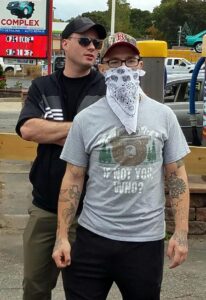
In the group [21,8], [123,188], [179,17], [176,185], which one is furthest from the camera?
[179,17]

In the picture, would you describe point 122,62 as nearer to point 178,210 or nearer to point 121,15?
point 178,210

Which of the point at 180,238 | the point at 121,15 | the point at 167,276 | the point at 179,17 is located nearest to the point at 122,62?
the point at 180,238

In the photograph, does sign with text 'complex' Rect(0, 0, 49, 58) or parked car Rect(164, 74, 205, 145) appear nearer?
sign with text 'complex' Rect(0, 0, 49, 58)

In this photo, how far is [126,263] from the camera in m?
2.55

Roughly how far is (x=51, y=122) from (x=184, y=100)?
7561mm

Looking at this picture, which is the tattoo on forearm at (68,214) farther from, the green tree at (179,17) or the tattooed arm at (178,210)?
the green tree at (179,17)

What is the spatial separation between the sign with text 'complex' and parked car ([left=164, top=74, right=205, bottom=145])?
284 centimetres

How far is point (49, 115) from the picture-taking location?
3094 millimetres

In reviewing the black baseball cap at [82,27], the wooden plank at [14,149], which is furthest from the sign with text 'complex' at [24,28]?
the black baseball cap at [82,27]

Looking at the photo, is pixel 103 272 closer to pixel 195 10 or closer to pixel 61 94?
pixel 61 94

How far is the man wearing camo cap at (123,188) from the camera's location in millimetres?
2535

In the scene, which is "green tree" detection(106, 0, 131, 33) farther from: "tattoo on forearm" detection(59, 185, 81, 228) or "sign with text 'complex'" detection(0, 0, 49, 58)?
"tattoo on forearm" detection(59, 185, 81, 228)

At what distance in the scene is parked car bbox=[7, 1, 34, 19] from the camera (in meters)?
7.95

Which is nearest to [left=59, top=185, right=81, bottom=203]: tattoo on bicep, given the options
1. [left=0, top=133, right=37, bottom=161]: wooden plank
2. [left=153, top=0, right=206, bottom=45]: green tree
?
[left=0, top=133, right=37, bottom=161]: wooden plank
